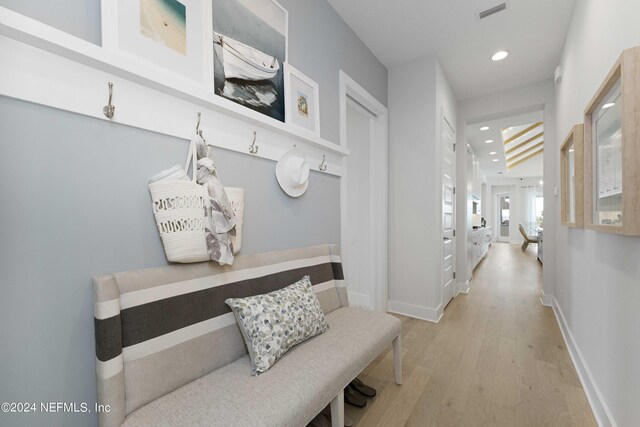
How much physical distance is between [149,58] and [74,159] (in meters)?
0.49

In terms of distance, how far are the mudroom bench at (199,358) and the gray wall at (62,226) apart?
10cm

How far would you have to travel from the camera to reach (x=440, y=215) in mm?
2891

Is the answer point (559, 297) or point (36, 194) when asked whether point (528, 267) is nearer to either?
point (559, 297)

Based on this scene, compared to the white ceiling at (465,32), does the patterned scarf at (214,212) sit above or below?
below

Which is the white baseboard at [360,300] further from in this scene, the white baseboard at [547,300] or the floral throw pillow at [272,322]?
the white baseboard at [547,300]

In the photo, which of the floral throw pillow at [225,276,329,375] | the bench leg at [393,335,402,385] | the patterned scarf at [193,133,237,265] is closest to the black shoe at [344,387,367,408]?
the bench leg at [393,335,402,385]

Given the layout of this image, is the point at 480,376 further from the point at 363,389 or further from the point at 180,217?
the point at 180,217

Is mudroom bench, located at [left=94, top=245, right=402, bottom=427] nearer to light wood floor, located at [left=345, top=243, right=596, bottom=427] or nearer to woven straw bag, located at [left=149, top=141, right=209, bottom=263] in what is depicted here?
woven straw bag, located at [left=149, top=141, right=209, bottom=263]

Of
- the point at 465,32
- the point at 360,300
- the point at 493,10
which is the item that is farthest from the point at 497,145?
the point at 360,300

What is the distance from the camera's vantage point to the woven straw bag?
1053 mm

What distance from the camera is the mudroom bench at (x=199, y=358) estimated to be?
0.87 m

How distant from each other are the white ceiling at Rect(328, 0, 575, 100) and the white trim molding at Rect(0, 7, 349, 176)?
1.60m

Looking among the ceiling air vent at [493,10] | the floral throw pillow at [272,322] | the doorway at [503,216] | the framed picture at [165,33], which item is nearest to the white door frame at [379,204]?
the ceiling air vent at [493,10]

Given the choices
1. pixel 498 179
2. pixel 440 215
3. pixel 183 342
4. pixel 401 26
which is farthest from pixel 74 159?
pixel 498 179
